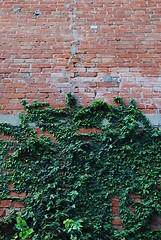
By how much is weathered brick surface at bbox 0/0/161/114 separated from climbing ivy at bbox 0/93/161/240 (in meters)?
0.23

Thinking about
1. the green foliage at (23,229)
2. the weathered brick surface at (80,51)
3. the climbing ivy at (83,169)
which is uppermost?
the weathered brick surface at (80,51)

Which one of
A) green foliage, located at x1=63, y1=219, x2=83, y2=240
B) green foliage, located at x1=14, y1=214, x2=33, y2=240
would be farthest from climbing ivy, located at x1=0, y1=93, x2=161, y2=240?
green foliage, located at x1=14, y1=214, x2=33, y2=240

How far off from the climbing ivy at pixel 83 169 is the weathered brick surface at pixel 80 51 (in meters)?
0.23

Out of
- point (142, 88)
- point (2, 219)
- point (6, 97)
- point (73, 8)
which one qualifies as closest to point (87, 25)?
point (73, 8)

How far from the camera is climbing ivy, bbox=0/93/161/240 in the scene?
296cm

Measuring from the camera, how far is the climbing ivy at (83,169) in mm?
2955

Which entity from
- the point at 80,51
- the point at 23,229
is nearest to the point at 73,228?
the point at 23,229

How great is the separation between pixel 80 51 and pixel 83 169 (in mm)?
1711

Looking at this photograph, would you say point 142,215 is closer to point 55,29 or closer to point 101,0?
point 55,29

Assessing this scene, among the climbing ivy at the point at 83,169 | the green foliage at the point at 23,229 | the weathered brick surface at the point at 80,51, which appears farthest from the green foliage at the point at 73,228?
the weathered brick surface at the point at 80,51

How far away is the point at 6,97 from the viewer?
3.68m

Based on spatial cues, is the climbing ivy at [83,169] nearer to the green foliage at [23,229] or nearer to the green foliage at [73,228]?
the green foliage at [73,228]

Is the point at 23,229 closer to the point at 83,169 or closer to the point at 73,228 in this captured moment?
the point at 73,228

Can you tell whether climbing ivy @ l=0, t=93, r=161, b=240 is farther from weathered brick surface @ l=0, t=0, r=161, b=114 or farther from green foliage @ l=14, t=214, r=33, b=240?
weathered brick surface @ l=0, t=0, r=161, b=114
